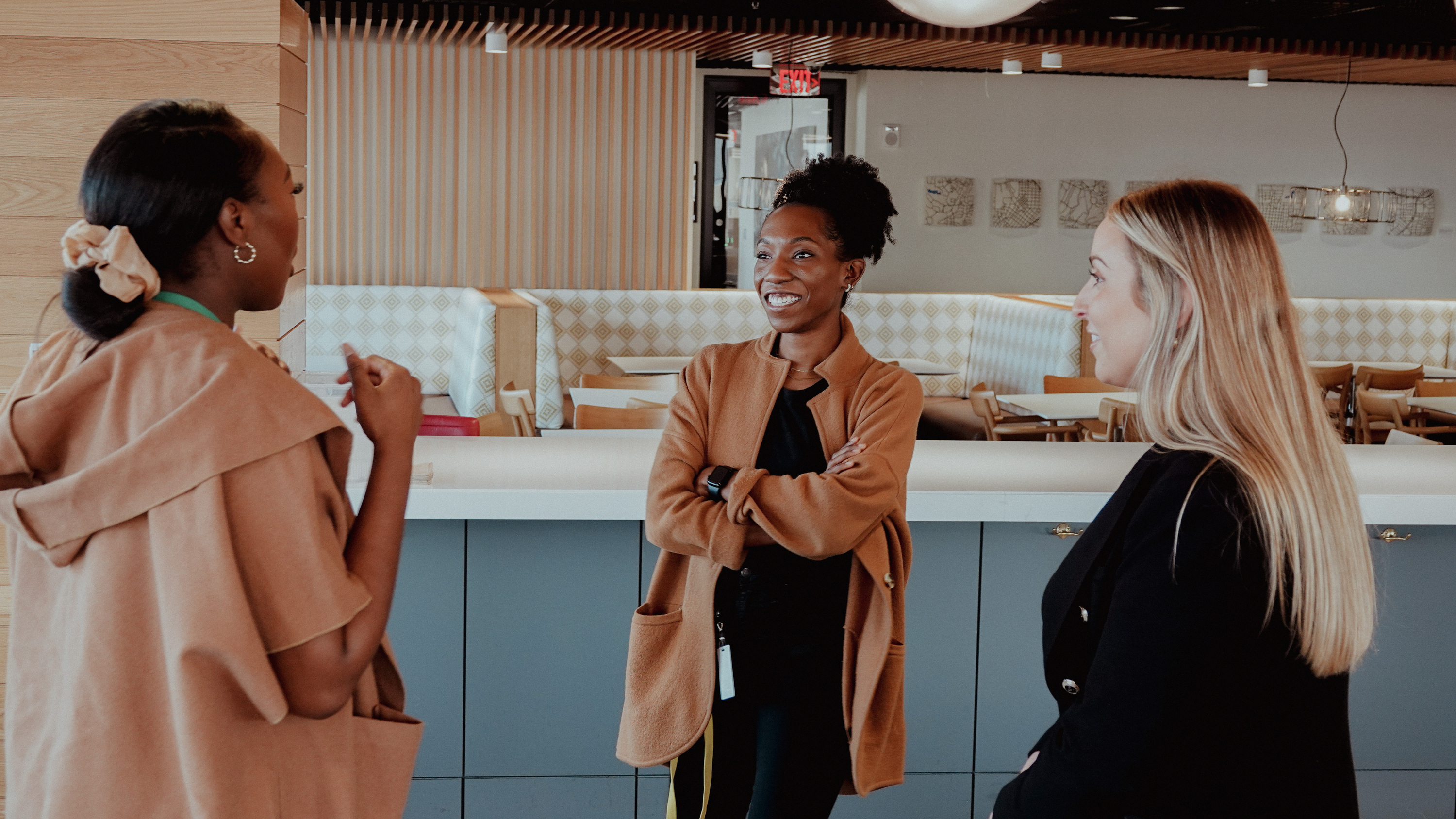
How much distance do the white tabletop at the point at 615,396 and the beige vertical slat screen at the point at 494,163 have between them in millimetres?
3862

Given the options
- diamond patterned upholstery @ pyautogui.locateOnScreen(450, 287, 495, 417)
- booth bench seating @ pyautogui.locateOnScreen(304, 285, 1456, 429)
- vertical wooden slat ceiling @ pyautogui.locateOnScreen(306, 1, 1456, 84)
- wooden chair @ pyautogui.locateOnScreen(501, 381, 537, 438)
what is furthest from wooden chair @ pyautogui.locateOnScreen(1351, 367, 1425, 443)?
wooden chair @ pyautogui.locateOnScreen(501, 381, 537, 438)

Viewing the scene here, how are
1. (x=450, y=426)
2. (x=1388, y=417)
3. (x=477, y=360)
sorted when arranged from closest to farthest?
(x=450, y=426), (x=477, y=360), (x=1388, y=417)

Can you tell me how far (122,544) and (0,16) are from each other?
211 centimetres

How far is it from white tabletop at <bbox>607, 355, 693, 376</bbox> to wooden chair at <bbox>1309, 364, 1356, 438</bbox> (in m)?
3.89

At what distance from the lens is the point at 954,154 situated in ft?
31.8

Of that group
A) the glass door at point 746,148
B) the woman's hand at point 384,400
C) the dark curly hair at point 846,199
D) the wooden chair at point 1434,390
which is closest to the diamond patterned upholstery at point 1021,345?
the wooden chair at point 1434,390

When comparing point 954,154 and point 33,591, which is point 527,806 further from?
point 954,154

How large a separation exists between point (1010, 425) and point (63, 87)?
5.68m

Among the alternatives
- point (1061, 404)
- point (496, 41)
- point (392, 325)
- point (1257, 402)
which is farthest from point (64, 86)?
point (392, 325)

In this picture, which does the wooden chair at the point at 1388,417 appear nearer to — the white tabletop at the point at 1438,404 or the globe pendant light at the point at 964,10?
the white tabletop at the point at 1438,404

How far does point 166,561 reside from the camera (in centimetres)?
97

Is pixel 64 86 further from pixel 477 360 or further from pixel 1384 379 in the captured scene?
pixel 1384 379

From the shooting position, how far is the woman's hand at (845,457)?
5.88ft

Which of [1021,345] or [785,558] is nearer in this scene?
[785,558]
